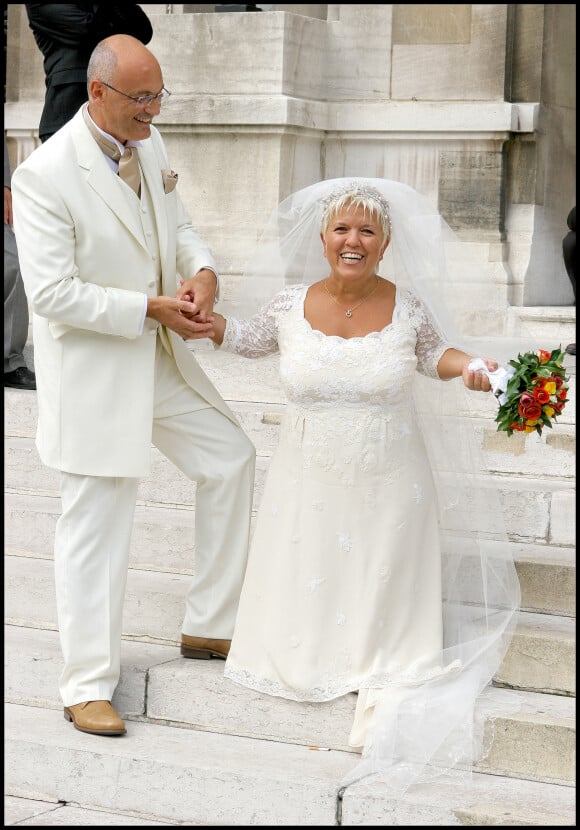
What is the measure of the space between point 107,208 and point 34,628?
1913 mm

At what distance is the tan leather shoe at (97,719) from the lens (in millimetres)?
4609

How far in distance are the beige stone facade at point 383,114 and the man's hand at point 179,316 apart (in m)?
3.00

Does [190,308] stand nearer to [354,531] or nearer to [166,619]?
[354,531]

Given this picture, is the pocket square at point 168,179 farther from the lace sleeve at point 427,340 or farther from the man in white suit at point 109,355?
the lace sleeve at point 427,340

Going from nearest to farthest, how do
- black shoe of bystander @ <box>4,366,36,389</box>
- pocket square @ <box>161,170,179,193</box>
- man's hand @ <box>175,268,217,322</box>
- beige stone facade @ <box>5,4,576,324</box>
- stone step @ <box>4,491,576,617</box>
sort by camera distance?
man's hand @ <box>175,268,217,322</box>
pocket square @ <box>161,170,179,193</box>
stone step @ <box>4,491,576,617</box>
black shoe of bystander @ <box>4,366,36,389</box>
beige stone facade @ <box>5,4,576,324</box>

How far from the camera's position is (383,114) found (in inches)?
309

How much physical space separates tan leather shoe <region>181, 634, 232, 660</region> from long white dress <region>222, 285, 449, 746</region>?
28cm

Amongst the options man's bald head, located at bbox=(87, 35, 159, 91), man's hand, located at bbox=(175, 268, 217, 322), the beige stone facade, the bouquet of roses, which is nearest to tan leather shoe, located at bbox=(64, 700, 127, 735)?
man's hand, located at bbox=(175, 268, 217, 322)

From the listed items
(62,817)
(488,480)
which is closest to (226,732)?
(62,817)

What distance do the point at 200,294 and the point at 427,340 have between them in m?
0.80

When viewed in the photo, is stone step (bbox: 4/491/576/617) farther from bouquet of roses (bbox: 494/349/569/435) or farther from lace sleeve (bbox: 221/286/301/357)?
lace sleeve (bbox: 221/286/301/357)

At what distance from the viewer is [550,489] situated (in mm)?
5758

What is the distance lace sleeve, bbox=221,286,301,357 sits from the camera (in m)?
4.82

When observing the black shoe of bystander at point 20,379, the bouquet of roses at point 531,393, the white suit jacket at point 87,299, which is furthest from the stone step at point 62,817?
the black shoe of bystander at point 20,379
